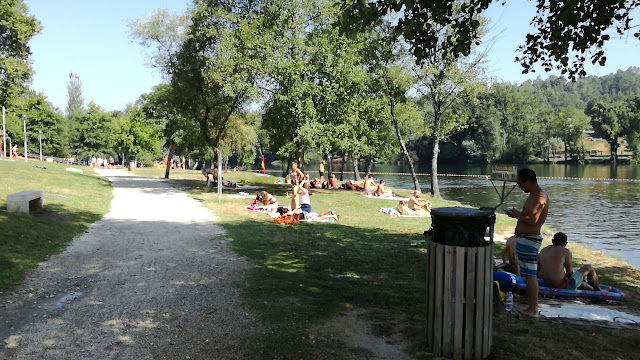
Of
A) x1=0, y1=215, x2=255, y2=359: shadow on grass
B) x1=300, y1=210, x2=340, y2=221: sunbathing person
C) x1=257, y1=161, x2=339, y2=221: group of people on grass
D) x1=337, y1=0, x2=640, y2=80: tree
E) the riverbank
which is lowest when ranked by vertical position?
the riverbank

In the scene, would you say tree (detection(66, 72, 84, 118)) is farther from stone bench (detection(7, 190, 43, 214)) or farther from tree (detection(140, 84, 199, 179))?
stone bench (detection(7, 190, 43, 214))

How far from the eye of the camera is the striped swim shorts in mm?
5438

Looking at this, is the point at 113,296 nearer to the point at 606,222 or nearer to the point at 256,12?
the point at 256,12

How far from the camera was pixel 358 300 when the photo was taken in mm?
6066

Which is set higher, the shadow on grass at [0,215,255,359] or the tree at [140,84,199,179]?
A: the tree at [140,84,199,179]

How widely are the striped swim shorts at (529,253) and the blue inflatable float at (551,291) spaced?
86 cm

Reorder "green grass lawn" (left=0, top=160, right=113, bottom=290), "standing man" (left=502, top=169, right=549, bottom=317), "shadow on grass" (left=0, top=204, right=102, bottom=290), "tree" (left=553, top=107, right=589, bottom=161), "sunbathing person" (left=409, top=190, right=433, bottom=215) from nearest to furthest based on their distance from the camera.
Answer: "standing man" (left=502, top=169, right=549, bottom=317)
"shadow on grass" (left=0, top=204, right=102, bottom=290)
"green grass lawn" (left=0, top=160, right=113, bottom=290)
"sunbathing person" (left=409, top=190, right=433, bottom=215)
"tree" (left=553, top=107, right=589, bottom=161)

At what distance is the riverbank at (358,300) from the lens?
450 cm

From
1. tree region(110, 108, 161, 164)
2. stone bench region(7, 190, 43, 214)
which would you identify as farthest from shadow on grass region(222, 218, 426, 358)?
tree region(110, 108, 161, 164)

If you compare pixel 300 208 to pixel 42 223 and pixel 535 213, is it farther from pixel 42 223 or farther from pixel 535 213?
pixel 535 213

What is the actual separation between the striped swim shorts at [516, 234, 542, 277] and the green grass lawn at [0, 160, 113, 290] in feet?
21.9

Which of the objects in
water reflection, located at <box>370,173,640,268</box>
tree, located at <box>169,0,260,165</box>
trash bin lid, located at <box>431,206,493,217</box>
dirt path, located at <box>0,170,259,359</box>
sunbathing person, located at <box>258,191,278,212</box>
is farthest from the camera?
tree, located at <box>169,0,260,165</box>

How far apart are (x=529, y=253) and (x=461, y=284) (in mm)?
1796

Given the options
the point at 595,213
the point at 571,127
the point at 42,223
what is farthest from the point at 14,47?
the point at 571,127
